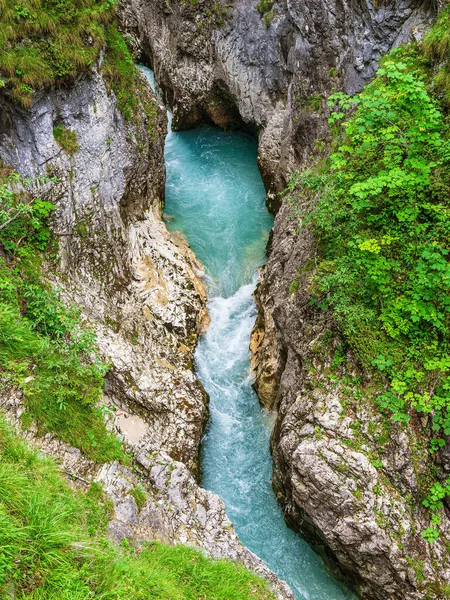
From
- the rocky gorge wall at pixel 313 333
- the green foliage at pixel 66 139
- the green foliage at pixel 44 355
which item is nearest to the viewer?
the green foliage at pixel 44 355

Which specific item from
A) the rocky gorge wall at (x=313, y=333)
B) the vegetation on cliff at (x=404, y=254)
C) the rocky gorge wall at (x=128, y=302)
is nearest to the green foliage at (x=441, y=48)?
the vegetation on cliff at (x=404, y=254)

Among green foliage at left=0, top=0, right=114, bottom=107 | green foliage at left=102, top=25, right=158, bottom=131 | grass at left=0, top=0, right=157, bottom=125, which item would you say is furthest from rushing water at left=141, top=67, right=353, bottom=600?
green foliage at left=0, top=0, right=114, bottom=107

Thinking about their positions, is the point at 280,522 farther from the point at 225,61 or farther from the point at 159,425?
the point at 225,61

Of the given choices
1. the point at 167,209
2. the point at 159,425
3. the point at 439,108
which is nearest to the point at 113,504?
the point at 159,425

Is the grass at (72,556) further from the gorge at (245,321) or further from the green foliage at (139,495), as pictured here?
the green foliage at (139,495)

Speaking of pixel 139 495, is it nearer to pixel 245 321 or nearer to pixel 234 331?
pixel 234 331

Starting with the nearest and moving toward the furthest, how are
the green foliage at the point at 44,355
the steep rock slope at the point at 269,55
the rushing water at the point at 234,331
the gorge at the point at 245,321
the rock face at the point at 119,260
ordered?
1. the green foliage at the point at 44,355
2. the gorge at the point at 245,321
3. the rushing water at the point at 234,331
4. the rock face at the point at 119,260
5. the steep rock slope at the point at 269,55

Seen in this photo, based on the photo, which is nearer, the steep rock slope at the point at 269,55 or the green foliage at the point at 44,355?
the green foliage at the point at 44,355
